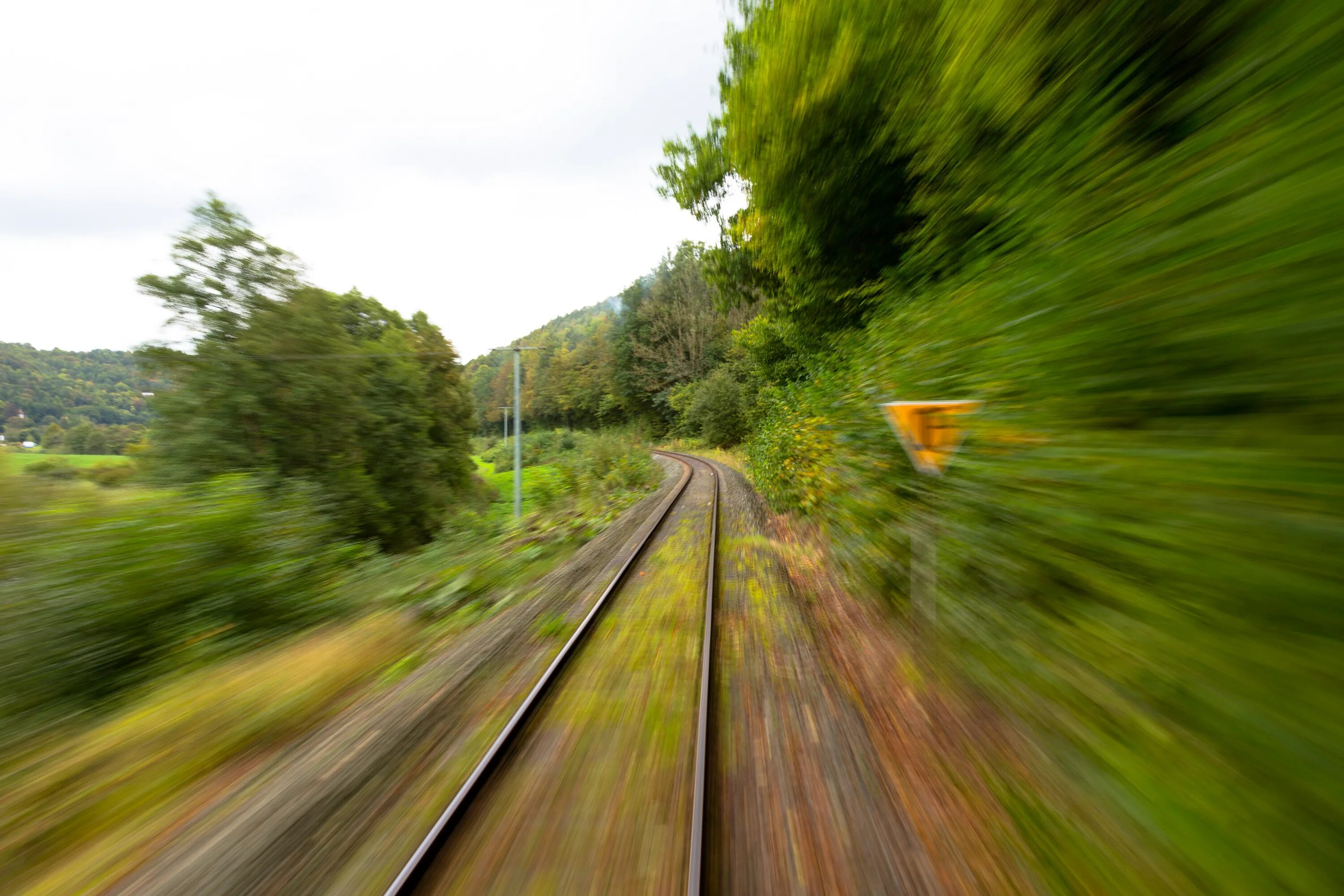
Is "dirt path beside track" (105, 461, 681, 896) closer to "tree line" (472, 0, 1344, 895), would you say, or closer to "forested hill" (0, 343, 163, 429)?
"tree line" (472, 0, 1344, 895)

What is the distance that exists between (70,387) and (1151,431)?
1006 inches

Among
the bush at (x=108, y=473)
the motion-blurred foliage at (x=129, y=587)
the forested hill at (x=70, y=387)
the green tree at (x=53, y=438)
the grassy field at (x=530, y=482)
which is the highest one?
the forested hill at (x=70, y=387)

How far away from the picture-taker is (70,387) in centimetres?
1462

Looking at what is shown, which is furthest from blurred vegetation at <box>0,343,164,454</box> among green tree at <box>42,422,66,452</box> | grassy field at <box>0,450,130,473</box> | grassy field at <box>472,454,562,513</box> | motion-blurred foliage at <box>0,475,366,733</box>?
grassy field at <box>472,454,562,513</box>

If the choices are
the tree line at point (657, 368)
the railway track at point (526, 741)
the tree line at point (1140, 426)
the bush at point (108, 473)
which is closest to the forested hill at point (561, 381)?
the tree line at point (657, 368)

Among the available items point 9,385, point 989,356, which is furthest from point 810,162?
point 9,385

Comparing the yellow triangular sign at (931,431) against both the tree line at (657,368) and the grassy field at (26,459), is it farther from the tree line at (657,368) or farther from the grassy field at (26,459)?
the tree line at (657,368)

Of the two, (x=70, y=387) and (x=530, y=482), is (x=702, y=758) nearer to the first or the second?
(x=530, y=482)

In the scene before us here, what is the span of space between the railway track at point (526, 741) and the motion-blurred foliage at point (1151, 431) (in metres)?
1.59

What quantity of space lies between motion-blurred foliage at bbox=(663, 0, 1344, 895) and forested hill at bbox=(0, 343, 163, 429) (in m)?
16.3

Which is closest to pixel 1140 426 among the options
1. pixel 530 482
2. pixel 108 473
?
pixel 108 473

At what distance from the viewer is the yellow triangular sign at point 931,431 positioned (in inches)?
A: 128

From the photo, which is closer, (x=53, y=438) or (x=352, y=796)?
(x=352, y=796)

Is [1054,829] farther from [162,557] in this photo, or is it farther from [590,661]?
[162,557]
